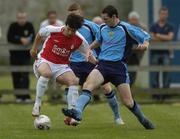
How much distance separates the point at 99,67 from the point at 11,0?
89.0 feet

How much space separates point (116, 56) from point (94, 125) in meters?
1.45

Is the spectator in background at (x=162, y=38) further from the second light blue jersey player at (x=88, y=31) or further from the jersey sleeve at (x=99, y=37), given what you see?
the jersey sleeve at (x=99, y=37)

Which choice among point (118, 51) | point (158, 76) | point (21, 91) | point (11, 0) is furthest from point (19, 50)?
point (11, 0)

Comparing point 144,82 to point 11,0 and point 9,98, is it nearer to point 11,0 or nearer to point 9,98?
point 9,98

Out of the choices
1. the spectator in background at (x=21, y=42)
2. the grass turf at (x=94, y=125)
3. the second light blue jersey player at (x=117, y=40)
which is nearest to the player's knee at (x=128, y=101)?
the grass turf at (x=94, y=125)

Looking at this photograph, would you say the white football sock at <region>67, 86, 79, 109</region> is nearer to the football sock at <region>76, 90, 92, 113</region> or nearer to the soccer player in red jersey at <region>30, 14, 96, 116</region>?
the soccer player in red jersey at <region>30, 14, 96, 116</region>

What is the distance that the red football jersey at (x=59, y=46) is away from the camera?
1425 cm

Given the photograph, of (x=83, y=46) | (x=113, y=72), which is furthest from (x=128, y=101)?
(x=83, y=46)

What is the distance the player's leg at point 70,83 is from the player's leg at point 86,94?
0.26 meters

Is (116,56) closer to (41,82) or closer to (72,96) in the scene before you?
(72,96)

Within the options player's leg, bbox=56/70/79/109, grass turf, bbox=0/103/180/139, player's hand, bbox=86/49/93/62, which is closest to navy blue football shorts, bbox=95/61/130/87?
player's hand, bbox=86/49/93/62

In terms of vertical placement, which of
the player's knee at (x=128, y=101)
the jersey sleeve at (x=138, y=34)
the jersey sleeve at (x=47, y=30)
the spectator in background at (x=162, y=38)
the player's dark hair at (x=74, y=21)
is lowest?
the spectator in background at (x=162, y=38)

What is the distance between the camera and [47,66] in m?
14.2

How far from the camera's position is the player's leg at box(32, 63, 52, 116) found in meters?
14.0
